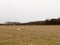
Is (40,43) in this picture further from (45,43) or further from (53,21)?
(53,21)

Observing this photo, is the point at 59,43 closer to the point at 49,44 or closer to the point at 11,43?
the point at 49,44

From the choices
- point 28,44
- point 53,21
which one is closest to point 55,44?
point 28,44

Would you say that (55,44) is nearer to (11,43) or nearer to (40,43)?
(40,43)

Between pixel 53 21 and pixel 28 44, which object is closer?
pixel 28 44

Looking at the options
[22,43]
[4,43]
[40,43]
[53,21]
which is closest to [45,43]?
[40,43]

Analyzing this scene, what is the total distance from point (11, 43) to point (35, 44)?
922 mm

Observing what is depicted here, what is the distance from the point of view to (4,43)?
8.87m

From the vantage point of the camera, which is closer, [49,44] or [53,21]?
[49,44]

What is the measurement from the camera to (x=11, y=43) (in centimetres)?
884

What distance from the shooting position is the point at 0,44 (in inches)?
342

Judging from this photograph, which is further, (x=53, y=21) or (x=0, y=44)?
(x=53, y=21)

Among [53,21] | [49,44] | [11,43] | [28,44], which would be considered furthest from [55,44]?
[53,21]

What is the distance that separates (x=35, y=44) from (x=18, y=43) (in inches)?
27.1

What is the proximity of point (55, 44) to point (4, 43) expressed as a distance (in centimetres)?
194
